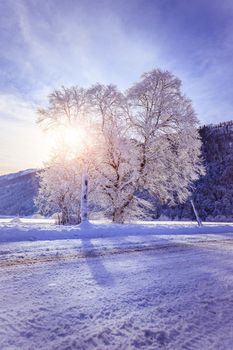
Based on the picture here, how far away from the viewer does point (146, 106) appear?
67.5ft

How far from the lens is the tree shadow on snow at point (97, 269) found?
12.6 ft

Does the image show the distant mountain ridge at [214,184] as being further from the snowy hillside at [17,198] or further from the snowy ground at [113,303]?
the snowy ground at [113,303]

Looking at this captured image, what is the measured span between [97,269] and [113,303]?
1.69m

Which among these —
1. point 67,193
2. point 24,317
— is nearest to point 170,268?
point 24,317

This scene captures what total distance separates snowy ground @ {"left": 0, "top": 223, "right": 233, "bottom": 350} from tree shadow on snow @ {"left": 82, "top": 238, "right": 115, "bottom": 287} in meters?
0.01

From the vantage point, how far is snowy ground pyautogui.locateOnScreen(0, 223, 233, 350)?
2148 millimetres

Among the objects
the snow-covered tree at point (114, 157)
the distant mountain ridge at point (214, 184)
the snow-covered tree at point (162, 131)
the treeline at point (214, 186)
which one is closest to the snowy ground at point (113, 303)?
the snow-covered tree at point (114, 157)

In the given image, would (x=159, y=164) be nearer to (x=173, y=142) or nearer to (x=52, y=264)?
(x=173, y=142)

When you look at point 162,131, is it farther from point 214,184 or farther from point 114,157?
point 214,184

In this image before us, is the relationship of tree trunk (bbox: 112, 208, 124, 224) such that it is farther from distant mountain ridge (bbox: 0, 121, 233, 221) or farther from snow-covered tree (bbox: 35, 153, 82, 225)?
distant mountain ridge (bbox: 0, 121, 233, 221)

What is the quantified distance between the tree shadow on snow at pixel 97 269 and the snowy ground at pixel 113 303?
12 millimetres

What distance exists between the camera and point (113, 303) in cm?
294

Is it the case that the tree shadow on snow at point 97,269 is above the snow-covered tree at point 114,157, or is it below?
below

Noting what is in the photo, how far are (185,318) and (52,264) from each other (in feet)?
8.99
